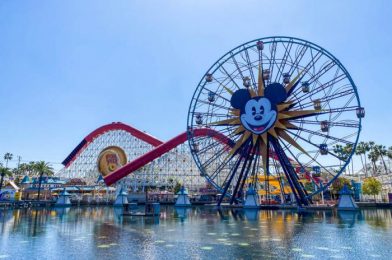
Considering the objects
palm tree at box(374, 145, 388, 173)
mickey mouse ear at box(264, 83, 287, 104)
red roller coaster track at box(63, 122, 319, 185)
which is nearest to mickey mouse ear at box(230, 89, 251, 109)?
mickey mouse ear at box(264, 83, 287, 104)

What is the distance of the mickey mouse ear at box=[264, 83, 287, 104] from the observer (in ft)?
99.3

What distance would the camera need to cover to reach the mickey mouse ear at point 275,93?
30.3 meters

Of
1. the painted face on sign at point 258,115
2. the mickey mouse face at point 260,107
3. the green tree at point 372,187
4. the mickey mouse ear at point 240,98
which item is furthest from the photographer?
the green tree at point 372,187

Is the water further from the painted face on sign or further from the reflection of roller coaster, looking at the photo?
the reflection of roller coaster

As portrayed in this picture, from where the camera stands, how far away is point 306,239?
45.7 ft

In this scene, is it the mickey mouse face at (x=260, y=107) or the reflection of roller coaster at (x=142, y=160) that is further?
the reflection of roller coaster at (x=142, y=160)

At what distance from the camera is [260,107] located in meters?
31.4

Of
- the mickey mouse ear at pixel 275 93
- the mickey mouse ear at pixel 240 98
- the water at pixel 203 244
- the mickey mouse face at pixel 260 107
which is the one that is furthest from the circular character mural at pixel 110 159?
the water at pixel 203 244

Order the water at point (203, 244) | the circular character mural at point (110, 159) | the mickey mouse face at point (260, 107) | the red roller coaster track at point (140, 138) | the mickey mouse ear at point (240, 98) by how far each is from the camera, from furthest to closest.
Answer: the circular character mural at point (110, 159) → the red roller coaster track at point (140, 138) → the mickey mouse ear at point (240, 98) → the mickey mouse face at point (260, 107) → the water at point (203, 244)

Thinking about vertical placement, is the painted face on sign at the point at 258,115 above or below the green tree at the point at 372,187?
above

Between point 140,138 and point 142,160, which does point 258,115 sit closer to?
point 142,160

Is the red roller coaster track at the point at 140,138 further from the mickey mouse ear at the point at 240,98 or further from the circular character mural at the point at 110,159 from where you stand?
the mickey mouse ear at the point at 240,98

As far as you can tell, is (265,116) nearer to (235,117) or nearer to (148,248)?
(235,117)

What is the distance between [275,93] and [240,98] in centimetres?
373
